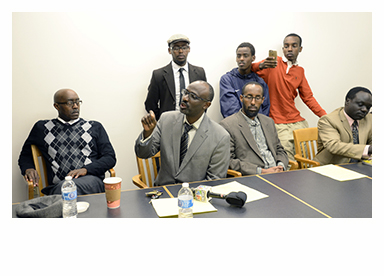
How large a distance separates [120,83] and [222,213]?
8.56 feet

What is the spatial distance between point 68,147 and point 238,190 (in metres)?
1.71

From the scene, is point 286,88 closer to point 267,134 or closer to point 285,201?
point 267,134

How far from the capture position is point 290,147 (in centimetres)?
381

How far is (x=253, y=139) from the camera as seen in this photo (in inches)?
113

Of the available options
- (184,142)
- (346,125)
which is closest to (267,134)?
(346,125)

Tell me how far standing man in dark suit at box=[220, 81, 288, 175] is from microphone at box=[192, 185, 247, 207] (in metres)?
1.05

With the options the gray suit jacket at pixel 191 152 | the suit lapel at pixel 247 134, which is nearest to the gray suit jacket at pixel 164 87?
the suit lapel at pixel 247 134

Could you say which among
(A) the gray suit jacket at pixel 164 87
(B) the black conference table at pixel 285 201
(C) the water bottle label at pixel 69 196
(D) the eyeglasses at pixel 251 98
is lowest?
(B) the black conference table at pixel 285 201

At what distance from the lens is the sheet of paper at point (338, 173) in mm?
2146

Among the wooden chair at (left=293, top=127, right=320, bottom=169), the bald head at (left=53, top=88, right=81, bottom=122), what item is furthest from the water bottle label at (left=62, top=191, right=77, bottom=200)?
the wooden chair at (left=293, top=127, right=320, bottom=169)

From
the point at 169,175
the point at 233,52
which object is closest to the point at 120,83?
the point at 233,52

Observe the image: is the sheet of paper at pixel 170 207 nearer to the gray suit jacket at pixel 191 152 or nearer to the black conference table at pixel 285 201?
the black conference table at pixel 285 201

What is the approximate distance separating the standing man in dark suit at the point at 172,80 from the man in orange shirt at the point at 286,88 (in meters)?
0.91

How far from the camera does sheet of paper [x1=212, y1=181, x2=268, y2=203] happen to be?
179 centimetres
